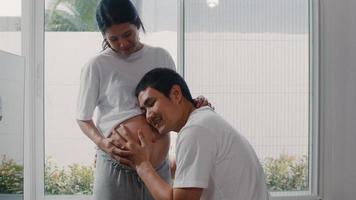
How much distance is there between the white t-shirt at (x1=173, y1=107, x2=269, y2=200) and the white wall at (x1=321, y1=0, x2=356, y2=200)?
1373 mm

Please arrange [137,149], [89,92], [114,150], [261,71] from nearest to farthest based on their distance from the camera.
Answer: [137,149], [114,150], [89,92], [261,71]

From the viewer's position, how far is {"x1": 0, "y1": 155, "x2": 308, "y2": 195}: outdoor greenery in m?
2.56

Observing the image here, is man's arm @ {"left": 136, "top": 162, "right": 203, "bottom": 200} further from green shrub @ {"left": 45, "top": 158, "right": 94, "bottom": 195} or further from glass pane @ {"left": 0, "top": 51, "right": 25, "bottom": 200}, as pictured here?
green shrub @ {"left": 45, "top": 158, "right": 94, "bottom": 195}

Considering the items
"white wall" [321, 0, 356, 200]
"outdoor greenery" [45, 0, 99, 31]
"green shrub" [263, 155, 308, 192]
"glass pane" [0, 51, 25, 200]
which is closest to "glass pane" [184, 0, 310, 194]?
"green shrub" [263, 155, 308, 192]

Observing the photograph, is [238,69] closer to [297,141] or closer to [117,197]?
[297,141]

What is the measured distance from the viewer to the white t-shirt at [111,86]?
1625 millimetres

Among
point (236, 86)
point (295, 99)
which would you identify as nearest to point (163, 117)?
point (236, 86)

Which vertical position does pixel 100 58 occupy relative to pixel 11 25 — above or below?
below

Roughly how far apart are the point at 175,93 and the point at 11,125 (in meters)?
0.80

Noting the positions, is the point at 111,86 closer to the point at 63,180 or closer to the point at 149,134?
the point at 149,134

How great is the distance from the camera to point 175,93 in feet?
4.16

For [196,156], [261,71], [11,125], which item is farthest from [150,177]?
[261,71]

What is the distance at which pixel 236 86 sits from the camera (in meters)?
2.60

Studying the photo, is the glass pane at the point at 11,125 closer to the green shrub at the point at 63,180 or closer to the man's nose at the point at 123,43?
the man's nose at the point at 123,43
